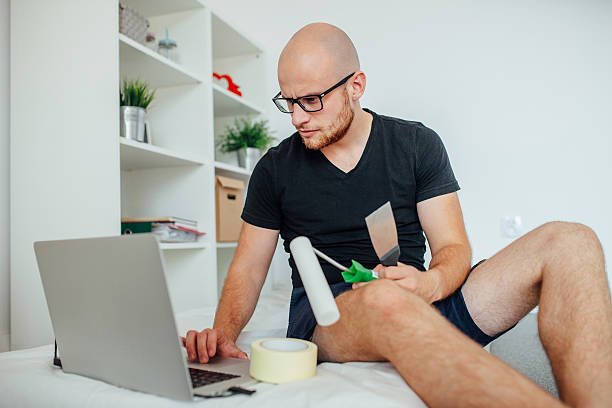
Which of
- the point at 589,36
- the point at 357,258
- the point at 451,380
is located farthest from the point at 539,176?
the point at 451,380

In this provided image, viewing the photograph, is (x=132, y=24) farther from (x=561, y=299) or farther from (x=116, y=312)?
(x=561, y=299)

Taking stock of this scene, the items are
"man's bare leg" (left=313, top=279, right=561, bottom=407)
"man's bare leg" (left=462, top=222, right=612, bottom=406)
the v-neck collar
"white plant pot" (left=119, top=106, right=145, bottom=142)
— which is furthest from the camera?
"white plant pot" (left=119, top=106, right=145, bottom=142)

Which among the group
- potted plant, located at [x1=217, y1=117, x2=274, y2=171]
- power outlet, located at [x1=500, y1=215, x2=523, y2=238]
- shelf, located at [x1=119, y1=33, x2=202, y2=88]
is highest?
shelf, located at [x1=119, y1=33, x2=202, y2=88]

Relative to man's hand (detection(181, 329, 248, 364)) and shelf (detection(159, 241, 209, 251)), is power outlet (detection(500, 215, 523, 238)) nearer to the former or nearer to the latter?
shelf (detection(159, 241, 209, 251))

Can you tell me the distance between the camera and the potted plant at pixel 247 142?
2.72 meters

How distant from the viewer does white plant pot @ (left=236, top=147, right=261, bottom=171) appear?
2.72 m

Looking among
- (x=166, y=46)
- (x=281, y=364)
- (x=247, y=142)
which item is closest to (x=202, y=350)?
(x=281, y=364)

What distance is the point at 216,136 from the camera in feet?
9.71

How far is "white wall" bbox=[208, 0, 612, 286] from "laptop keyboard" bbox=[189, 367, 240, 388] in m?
1.87

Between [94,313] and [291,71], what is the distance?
0.79 m

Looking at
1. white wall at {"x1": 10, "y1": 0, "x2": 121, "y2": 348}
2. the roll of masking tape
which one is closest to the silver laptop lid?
the roll of masking tape

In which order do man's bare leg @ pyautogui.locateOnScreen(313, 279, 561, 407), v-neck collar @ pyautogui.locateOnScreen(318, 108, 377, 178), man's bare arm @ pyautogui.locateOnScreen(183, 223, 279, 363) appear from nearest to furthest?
man's bare leg @ pyautogui.locateOnScreen(313, 279, 561, 407), man's bare arm @ pyautogui.locateOnScreen(183, 223, 279, 363), v-neck collar @ pyautogui.locateOnScreen(318, 108, 377, 178)

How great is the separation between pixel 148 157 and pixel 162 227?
298 mm

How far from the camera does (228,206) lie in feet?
8.29
